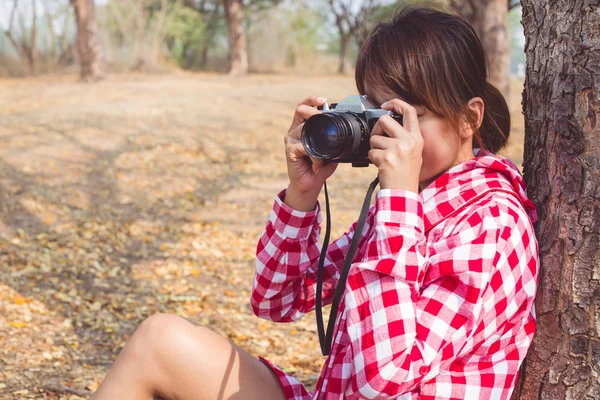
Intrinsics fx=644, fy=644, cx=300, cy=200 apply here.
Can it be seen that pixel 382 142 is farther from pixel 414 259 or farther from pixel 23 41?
pixel 23 41

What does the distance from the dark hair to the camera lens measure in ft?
0.43

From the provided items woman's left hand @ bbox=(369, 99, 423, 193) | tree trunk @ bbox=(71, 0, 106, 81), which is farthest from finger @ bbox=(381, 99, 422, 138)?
tree trunk @ bbox=(71, 0, 106, 81)

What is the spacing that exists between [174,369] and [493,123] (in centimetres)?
99

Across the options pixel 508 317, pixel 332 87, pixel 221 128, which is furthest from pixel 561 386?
pixel 332 87

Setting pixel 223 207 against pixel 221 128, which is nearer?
pixel 223 207

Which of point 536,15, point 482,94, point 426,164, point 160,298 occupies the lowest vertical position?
point 160,298

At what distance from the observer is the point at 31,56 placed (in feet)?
61.8

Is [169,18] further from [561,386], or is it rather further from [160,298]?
[561,386]

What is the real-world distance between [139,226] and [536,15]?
12.6ft

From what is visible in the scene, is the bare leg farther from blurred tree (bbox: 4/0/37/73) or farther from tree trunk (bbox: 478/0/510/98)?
blurred tree (bbox: 4/0/37/73)

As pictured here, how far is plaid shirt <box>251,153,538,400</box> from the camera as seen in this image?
1207 mm

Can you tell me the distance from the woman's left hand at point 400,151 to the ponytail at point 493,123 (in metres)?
0.25

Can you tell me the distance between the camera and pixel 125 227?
4777mm

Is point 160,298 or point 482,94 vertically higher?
point 482,94
